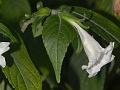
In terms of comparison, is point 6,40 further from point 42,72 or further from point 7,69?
point 42,72

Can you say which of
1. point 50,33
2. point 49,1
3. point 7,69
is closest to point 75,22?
point 50,33

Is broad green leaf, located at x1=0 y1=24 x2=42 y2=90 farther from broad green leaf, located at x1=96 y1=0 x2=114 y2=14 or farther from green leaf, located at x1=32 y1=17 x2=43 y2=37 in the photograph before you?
broad green leaf, located at x1=96 y1=0 x2=114 y2=14

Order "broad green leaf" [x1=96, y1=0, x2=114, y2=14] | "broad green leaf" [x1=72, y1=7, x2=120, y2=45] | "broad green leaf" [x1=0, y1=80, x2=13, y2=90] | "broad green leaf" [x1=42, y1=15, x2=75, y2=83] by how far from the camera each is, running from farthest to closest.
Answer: "broad green leaf" [x1=96, y1=0, x2=114, y2=14]
"broad green leaf" [x1=0, y1=80, x2=13, y2=90]
"broad green leaf" [x1=72, y1=7, x2=120, y2=45]
"broad green leaf" [x1=42, y1=15, x2=75, y2=83]

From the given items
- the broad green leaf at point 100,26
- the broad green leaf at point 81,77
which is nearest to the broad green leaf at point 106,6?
the broad green leaf at point 81,77

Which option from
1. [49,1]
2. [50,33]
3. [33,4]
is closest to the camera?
[50,33]

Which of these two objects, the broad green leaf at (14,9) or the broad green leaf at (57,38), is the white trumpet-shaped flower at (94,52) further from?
the broad green leaf at (14,9)

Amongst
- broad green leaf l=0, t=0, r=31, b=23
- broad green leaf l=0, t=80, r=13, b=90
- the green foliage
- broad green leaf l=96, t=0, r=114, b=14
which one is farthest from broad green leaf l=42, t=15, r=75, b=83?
broad green leaf l=96, t=0, r=114, b=14

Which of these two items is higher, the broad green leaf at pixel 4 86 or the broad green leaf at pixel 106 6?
the broad green leaf at pixel 106 6
